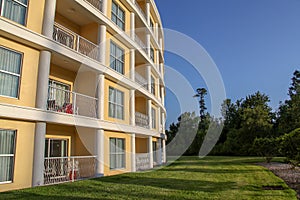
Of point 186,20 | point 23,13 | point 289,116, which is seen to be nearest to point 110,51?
Answer: point 23,13

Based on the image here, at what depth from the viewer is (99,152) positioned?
38.9 feet

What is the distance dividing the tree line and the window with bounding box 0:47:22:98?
418 inches

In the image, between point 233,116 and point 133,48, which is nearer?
point 133,48

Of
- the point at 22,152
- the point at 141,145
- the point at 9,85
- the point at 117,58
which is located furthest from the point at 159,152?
the point at 9,85

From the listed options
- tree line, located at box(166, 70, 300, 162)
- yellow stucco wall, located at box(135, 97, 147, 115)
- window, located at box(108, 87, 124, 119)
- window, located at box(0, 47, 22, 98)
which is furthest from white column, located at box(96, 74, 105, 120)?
tree line, located at box(166, 70, 300, 162)

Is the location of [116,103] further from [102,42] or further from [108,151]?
[102,42]

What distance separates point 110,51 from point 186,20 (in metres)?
7.09

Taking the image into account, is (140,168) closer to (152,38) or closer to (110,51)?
(110,51)

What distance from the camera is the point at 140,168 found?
17.0m

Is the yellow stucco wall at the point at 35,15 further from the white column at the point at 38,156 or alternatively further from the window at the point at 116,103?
the window at the point at 116,103

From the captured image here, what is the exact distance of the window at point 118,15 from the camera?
15070mm

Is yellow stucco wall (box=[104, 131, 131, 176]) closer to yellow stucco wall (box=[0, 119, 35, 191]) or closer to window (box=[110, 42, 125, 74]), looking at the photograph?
window (box=[110, 42, 125, 74])

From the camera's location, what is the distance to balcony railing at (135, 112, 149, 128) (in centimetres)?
1786

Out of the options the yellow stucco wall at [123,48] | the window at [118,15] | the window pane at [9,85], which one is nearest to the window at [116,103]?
the yellow stucco wall at [123,48]
